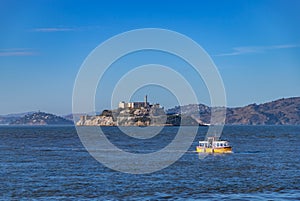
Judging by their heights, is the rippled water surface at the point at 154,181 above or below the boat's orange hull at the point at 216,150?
below

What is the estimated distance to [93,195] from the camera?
4975 cm

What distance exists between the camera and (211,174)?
220ft

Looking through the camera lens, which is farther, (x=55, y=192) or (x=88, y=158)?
(x=88, y=158)

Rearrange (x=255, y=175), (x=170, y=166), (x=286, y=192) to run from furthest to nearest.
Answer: (x=170, y=166) < (x=255, y=175) < (x=286, y=192)

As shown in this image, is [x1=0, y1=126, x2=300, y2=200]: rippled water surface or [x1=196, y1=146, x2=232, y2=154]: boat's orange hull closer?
[x1=0, y1=126, x2=300, y2=200]: rippled water surface

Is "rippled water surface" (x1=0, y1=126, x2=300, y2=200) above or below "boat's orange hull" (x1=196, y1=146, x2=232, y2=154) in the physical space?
below

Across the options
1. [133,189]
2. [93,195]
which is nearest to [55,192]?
[93,195]

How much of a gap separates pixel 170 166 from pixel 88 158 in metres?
18.1

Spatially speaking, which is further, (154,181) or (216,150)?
(216,150)

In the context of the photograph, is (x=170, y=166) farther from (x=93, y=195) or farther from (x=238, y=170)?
(x=93, y=195)

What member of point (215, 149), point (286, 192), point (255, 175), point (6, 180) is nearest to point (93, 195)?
point (6, 180)

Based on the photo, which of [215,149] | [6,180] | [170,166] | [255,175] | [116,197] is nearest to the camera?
[116,197]

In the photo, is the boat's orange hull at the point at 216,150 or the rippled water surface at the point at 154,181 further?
the boat's orange hull at the point at 216,150

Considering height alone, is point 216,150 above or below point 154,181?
above
